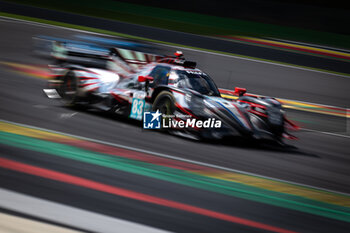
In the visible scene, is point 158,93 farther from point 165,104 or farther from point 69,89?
point 69,89

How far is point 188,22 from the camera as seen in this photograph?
1861cm

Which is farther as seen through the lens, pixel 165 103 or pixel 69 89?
pixel 69 89

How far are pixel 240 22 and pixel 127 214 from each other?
51.2 feet

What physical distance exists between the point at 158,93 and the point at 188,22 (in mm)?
11869

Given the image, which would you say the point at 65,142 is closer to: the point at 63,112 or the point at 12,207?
the point at 63,112

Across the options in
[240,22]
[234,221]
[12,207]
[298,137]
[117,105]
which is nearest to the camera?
[12,207]

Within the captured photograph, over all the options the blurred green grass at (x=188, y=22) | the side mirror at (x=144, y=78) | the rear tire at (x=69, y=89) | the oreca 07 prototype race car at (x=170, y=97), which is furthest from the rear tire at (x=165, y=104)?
the blurred green grass at (x=188, y=22)

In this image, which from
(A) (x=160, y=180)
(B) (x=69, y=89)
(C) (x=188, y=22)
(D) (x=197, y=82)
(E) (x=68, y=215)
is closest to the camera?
(E) (x=68, y=215)

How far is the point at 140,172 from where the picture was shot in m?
5.73

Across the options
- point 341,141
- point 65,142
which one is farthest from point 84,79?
point 341,141

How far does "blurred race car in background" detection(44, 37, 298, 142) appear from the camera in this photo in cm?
691

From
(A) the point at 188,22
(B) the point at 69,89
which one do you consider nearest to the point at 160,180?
(B) the point at 69,89

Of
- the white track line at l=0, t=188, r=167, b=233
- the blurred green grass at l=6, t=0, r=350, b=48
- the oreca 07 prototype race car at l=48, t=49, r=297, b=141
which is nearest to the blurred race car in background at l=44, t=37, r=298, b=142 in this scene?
the oreca 07 prototype race car at l=48, t=49, r=297, b=141

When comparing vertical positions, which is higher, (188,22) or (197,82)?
(188,22)
